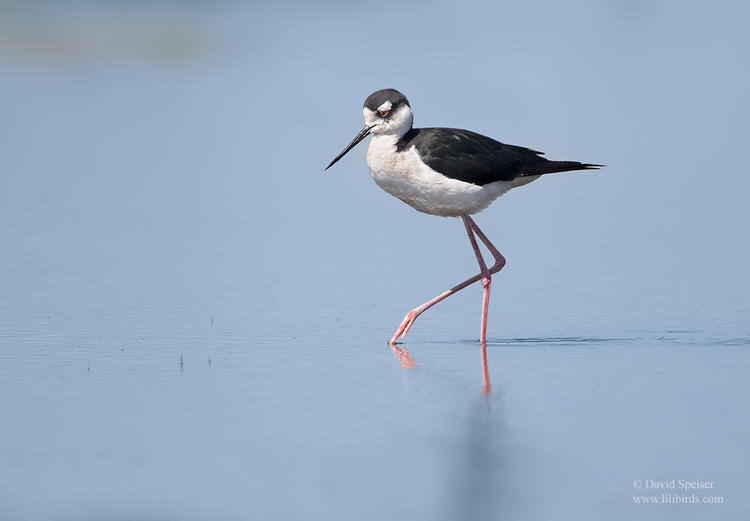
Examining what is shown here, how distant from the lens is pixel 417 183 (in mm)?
9133

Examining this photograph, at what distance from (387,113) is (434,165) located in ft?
1.76

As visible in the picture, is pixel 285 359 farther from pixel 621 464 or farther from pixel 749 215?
pixel 749 215

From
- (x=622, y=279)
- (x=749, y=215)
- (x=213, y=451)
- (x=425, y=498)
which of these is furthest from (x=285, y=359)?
(x=749, y=215)

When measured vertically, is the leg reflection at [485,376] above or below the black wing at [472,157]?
below

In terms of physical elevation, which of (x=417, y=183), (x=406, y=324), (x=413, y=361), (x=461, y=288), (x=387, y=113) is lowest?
(x=413, y=361)

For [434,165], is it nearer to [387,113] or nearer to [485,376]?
[387,113]

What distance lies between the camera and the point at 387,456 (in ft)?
19.5

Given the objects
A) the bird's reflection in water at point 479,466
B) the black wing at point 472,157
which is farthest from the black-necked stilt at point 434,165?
the bird's reflection in water at point 479,466

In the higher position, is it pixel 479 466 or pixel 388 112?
pixel 388 112

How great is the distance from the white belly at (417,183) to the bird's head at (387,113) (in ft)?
0.23

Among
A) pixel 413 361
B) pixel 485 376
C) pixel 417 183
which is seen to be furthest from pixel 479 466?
pixel 417 183

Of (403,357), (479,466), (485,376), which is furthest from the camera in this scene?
(403,357)

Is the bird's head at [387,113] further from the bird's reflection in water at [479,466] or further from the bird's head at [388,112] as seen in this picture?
the bird's reflection in water at [479,466]

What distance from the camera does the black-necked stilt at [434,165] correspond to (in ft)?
29.9
